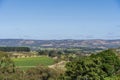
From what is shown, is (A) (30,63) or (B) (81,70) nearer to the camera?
(B) (81,70)

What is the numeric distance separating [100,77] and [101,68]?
99.6 inches

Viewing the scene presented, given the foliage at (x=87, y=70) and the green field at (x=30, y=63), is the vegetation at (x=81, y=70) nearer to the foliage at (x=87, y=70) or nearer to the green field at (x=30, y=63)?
the foliage at (x=87, y=70)

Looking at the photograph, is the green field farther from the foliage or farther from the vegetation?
the foliage

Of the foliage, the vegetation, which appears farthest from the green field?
the foliage

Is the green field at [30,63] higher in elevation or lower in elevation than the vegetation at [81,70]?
lower

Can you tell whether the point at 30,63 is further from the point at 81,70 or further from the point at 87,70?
the point at 87,70

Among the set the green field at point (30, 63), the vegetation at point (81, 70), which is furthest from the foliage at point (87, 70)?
the green field at point (30, 63)

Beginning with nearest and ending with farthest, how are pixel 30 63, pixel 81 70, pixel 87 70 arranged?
pixel 87 70
pixel 81 70
pixel 30 63

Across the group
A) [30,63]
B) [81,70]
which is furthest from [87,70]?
[30,63]

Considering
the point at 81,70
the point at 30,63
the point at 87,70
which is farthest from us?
the point at 30,63

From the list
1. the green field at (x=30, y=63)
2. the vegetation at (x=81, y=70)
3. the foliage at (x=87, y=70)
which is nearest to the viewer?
the foliage at (x=87, y=70)

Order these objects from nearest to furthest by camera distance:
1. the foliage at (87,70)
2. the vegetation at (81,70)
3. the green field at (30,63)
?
the foliage at (87,70) → the vegetation at (81,70) → the green field at (30,63)

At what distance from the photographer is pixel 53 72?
142ft

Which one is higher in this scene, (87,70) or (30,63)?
(87,70)
